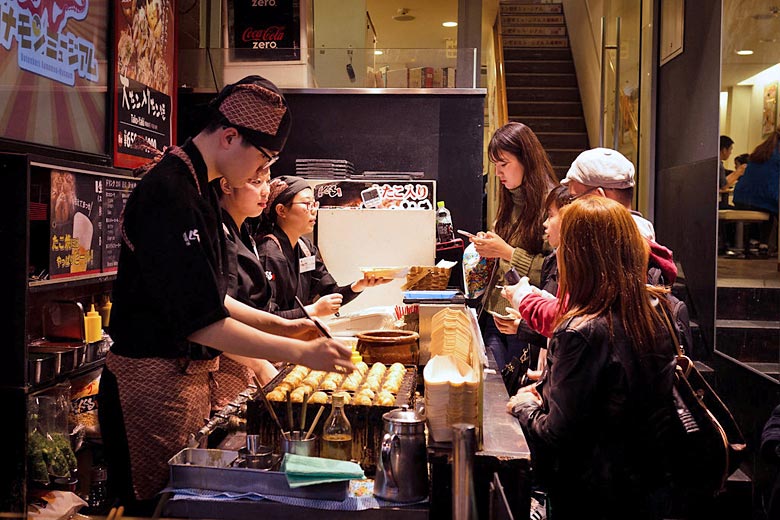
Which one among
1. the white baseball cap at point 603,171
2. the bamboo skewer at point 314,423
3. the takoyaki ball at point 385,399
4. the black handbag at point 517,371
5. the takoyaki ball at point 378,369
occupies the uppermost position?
the white baseball cap at point 603,171

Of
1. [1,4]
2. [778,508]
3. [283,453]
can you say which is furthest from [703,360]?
[1,4]

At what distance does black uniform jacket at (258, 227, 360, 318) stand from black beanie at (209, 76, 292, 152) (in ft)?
4.78

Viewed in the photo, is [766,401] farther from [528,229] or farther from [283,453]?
[283,453]

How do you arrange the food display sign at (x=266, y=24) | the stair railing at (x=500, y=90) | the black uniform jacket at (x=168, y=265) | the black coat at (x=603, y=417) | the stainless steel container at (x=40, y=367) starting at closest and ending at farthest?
1. the black uniform jacket at (x=168, y=265)
2. the black coat at (x=603, y=417)
3. the stainless steel container at (x=40, y=367)
4. the food display sign at (x=266, y=24)
5. the stair railing at (x=500, y=90)

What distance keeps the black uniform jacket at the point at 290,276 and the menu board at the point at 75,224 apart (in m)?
0.81

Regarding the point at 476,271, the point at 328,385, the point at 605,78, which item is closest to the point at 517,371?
the point at 476,271

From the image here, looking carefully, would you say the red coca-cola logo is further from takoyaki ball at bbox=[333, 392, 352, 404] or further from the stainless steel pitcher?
the stainless steel pitcher

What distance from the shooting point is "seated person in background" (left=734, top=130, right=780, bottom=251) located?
14.1 ft

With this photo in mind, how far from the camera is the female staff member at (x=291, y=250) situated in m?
3.89

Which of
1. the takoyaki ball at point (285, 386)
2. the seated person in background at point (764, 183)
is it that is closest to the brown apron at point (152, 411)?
the takoyaki ball at point (285, 386)

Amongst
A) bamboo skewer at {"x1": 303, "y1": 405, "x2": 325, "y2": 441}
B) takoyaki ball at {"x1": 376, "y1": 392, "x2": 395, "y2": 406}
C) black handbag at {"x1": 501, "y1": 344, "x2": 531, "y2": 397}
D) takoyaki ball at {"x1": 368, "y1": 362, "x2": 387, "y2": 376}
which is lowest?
black handbag at {"x1": 501, "y1": 344, "x2": 531, "y2": 397}

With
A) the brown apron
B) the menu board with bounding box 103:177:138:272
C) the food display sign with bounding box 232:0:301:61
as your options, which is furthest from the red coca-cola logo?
the brown apron

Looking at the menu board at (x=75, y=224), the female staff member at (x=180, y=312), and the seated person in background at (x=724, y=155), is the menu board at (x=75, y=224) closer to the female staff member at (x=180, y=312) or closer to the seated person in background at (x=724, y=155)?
the female staff member at (x=180, y=312)

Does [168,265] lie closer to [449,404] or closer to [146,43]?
[449,404]
